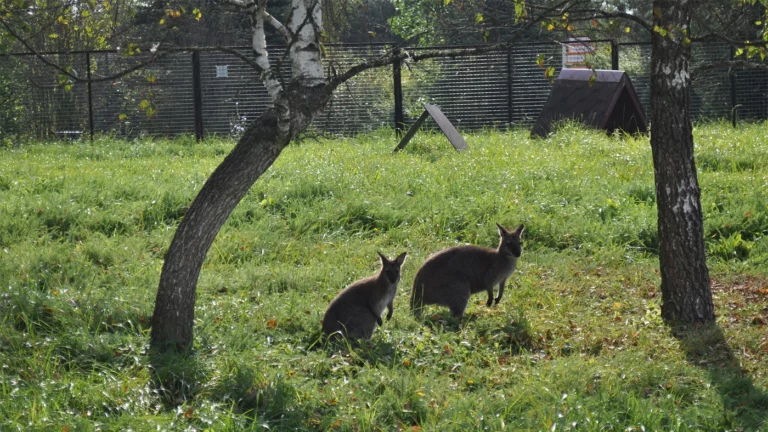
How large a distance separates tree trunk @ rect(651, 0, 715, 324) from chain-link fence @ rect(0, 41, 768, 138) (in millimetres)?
Answer: 12535

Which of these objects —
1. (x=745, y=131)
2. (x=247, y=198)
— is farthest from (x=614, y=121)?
(x=247, y=198)

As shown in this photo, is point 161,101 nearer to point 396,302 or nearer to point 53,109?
point 53,109

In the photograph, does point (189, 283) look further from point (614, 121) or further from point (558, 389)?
point (614, 121)

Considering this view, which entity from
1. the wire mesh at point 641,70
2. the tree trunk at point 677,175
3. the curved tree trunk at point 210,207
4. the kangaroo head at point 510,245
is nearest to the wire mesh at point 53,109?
the wire mesh at point 641,70

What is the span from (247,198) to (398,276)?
4.33 m

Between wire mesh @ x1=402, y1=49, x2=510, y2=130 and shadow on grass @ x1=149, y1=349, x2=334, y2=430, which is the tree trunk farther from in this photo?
wire mesh @ x1=402, y1=49, x2=510, y2=130

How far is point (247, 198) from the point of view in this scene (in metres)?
11.4

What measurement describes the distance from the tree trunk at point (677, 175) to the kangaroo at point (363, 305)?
230 cm

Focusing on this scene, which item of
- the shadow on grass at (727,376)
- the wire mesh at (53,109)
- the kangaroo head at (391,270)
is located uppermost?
the wire mesh at (53,109)

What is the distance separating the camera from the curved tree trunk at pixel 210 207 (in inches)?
260

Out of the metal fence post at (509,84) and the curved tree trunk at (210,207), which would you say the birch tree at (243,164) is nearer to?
the curved tree trunk at (210,207)

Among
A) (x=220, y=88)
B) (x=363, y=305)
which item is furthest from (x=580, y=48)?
(x=363, y=305)

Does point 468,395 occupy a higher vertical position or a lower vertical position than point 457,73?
lower

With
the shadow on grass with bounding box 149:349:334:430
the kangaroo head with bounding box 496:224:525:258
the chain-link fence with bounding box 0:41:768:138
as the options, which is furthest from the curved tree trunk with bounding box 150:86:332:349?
the chain-link fence with bounding box 0:41:768:138
